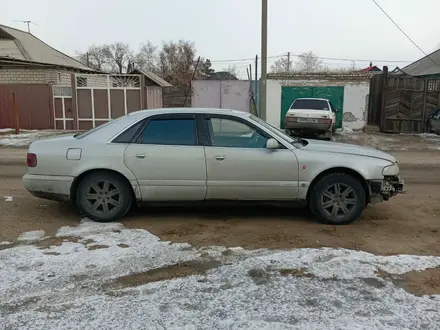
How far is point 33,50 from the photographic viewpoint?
27.6 metres

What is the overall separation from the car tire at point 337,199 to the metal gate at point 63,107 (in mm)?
17943

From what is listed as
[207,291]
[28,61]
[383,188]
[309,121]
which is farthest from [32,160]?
[28,61]

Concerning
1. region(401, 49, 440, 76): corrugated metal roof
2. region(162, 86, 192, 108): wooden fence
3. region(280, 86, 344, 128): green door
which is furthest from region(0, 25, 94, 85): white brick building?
region(401, 49, 440, 76): corrugated metal roof

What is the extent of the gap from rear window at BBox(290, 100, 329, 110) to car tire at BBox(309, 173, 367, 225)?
488 inches

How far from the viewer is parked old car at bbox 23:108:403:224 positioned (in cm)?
561

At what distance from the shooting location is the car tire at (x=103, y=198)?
5691 millimetres

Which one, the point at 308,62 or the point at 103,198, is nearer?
the point at 103,198

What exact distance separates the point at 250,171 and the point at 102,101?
55.7 feet

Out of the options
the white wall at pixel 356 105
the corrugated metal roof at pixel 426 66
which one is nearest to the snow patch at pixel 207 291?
the white wall at pixel 356 105

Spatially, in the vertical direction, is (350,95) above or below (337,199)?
above

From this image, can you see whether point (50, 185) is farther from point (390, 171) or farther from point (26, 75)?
point (26, 75)

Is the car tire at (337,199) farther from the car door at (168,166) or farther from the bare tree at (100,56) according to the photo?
the bare tree at (100,56)

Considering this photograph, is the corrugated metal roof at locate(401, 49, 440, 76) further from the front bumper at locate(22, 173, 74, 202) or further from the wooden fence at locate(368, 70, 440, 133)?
the front bumper at locate(22, 173, 74, 202)

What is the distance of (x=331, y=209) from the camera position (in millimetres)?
5703
